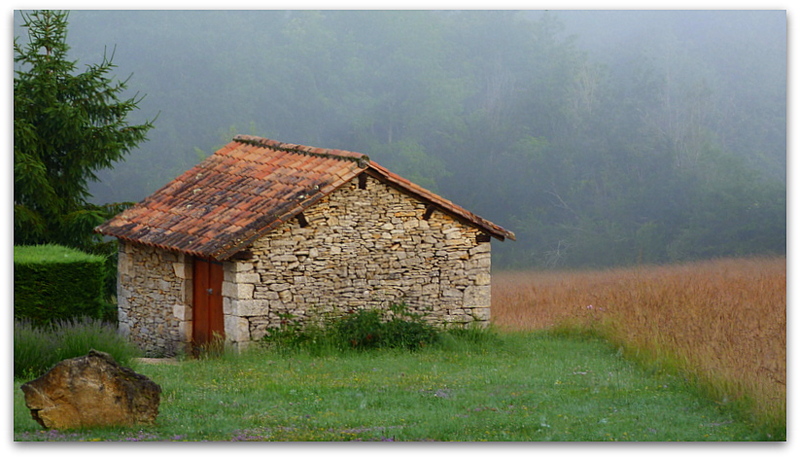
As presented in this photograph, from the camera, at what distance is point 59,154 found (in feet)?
59.8

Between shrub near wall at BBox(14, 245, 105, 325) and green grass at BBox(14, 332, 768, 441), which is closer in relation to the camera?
green grass at BBox(14, 332, 768, 441)

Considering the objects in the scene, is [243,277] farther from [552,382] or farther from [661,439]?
[661,439]

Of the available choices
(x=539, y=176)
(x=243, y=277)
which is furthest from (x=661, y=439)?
(x=539, y=176)

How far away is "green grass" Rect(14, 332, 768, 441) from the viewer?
9766mm

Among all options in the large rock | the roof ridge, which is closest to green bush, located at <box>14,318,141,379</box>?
the large rock

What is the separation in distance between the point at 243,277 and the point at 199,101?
76.2 feet

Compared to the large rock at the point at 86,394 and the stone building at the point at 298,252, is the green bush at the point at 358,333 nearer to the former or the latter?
the stone building at the point at 298,252

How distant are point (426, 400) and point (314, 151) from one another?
18.4ft

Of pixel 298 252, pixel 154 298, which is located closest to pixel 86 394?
pixel 298 252

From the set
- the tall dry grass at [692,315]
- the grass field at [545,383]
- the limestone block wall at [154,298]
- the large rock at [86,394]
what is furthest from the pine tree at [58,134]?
the large rock at [86,394]

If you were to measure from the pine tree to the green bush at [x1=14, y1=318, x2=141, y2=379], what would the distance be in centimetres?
531

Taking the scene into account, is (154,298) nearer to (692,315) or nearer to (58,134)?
(58,134)

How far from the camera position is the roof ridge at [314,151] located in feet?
48.1

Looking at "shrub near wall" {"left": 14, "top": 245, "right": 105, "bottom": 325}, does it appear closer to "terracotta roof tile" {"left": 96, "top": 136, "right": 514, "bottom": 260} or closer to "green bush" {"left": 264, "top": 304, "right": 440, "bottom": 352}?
"terracotta roof tile" {"left": 96, "top": 136, "right": 514, "bottom": 260}
